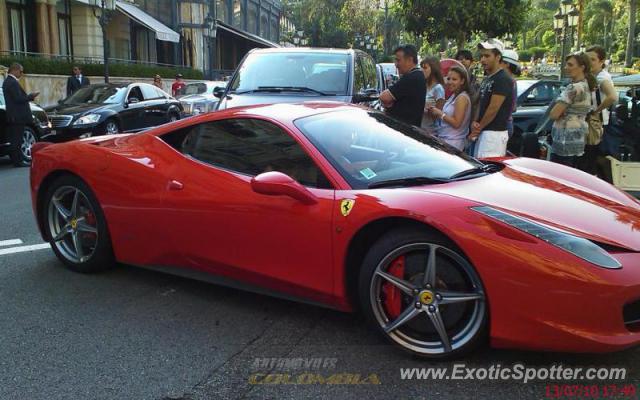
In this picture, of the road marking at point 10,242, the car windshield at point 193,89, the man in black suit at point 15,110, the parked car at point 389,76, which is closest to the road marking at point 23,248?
the road marking at point 10,242

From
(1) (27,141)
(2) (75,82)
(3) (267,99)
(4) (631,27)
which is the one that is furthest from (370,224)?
(4) (631,27)

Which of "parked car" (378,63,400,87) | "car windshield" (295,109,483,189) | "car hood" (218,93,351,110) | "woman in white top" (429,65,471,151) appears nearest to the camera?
"car windshield" (295,109,483,189)

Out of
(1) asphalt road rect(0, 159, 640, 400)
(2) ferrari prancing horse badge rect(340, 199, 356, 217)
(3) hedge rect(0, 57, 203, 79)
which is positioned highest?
(3) hedge rect(0, 57, 203, 79)

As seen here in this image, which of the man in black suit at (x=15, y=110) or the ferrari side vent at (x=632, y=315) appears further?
the man in black suit at (x=15, y=110)

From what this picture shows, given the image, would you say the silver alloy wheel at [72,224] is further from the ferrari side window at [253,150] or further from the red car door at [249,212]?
the ferrari side window at [253,150]

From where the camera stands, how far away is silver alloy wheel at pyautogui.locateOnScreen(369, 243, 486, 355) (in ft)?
9.59

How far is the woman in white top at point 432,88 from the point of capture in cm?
652

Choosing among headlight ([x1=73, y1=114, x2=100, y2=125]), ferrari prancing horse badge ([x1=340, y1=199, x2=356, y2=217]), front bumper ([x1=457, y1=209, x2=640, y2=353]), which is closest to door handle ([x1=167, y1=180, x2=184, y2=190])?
ferrari prancing horse badge ([x1=340, y1=199, x2=356, y2=217])

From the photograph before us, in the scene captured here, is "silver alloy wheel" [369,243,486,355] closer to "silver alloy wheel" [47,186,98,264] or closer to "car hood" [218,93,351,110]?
"silver alloy wheel" [47,186,98,264]

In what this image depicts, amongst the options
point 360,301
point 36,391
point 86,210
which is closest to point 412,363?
point 360,301

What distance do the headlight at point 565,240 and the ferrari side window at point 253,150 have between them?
1.01 m

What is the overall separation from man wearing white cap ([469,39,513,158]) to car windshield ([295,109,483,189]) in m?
1.82

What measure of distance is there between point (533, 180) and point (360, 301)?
4.37 ft

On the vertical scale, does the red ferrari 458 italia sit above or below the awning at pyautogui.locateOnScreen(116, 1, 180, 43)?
below
